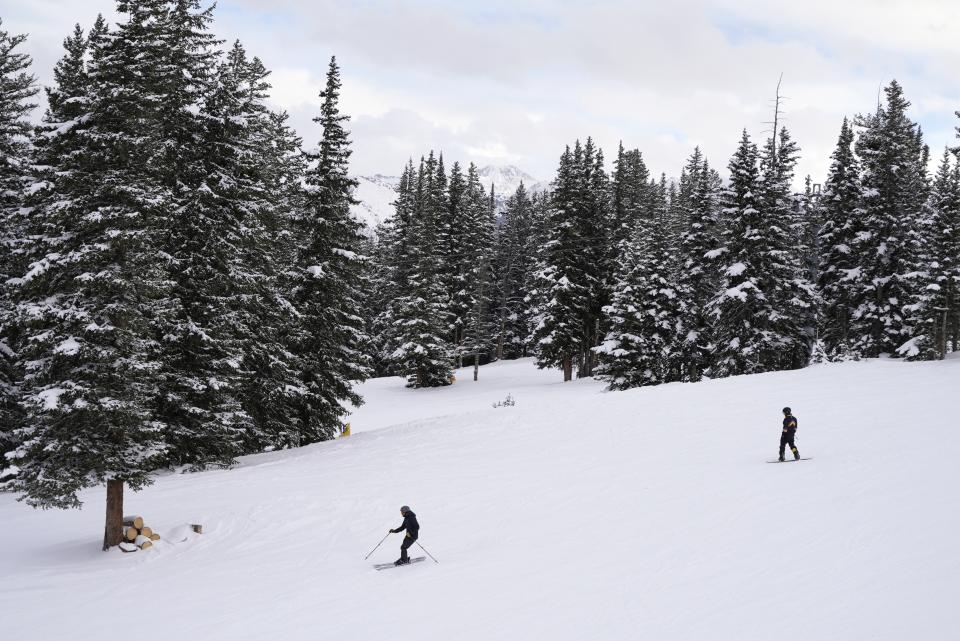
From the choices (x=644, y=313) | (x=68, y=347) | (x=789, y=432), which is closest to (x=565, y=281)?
(x=644, y=313)

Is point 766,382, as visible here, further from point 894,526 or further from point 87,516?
point 87,516

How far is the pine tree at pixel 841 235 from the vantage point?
1593 inches

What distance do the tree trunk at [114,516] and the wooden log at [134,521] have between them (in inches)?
8.3

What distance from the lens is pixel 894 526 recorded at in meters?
13.4

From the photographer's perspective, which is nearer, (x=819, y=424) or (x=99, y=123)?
(x=99, y=123)

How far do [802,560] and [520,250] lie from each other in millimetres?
63057

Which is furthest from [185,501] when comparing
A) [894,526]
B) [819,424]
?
[819,424]

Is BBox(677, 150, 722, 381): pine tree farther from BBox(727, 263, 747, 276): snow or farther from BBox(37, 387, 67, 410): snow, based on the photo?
BBox(37, 387, 67, 410): snow

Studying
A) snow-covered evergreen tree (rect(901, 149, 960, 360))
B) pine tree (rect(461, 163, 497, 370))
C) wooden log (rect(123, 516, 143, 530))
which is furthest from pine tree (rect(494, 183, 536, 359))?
wooden log (rect(123, 516, 143, 530))

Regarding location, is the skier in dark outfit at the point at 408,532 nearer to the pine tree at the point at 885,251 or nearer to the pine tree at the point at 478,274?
the pine tree at the point at 885,251

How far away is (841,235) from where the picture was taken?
41.5m

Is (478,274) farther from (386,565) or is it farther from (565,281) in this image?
(386,565)

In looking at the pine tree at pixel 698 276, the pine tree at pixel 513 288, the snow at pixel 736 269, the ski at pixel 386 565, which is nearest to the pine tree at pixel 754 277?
the snow at pixel 736 269

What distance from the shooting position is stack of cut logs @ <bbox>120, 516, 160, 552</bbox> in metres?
15.9
